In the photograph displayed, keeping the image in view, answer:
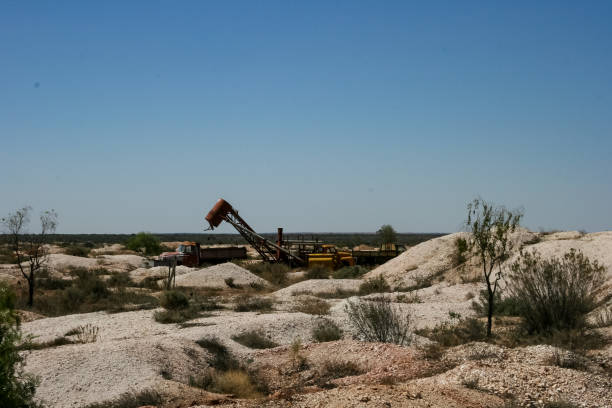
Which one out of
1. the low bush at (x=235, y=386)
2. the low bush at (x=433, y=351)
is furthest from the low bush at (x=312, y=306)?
the low bush at (x=235, y=386)

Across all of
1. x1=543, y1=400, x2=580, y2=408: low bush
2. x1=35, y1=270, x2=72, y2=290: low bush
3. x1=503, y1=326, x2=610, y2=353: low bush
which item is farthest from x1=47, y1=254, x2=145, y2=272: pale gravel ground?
x1=543, y1=400, x2=580, y2=408: low bush

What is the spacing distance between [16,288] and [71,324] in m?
11.5

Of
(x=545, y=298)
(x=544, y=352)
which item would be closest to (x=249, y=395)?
(x=544, y=352)

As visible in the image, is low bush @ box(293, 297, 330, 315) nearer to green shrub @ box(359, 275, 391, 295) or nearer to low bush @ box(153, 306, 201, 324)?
low bush @ box(153, 306, 201, 324)

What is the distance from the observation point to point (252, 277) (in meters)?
31.6

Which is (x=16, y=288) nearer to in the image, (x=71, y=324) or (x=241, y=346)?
(x=71, y=324)

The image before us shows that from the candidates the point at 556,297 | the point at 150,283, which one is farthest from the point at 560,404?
the point at 150,283

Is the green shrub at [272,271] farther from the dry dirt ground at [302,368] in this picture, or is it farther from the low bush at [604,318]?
the low bush at [604,318]

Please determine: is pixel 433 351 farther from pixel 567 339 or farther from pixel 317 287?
pixel 317 287

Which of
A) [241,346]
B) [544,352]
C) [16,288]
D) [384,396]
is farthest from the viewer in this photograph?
[16,288]

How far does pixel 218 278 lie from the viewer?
30578 mm

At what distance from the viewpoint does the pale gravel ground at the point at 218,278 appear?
30.0 m

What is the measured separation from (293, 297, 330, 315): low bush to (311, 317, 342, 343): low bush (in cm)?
298

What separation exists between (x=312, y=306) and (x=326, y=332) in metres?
6.04
